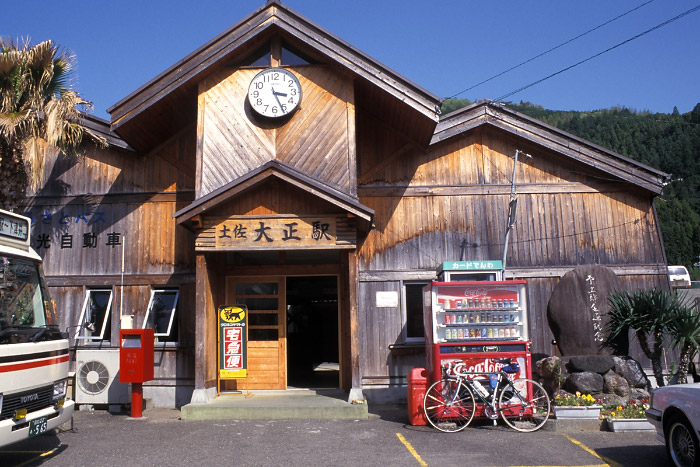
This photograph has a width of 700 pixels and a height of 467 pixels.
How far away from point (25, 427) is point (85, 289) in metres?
6.91

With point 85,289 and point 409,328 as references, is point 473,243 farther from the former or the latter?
point 85,289

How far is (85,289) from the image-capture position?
13438 millimetres

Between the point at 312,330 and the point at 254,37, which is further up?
the point at 254,37

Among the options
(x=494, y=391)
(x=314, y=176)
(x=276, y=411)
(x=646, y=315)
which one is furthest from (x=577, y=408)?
(x=314, y=176)

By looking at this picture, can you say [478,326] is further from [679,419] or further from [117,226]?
[117,226]

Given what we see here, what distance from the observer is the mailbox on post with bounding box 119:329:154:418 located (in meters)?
11.2

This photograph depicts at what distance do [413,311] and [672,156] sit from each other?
64326 mm

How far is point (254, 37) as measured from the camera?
12125mm

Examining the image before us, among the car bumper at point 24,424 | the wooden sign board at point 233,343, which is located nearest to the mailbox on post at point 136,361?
the wooden sign board at point 233,343

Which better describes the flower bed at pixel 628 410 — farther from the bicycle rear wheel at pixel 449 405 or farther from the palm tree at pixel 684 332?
the bicycle rear wheel at pixel 449 405

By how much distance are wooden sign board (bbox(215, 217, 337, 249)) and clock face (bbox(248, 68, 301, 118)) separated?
2403mm

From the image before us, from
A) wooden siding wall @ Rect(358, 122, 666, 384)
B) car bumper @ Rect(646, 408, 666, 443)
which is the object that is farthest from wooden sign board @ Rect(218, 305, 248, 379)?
car bumper @ Rect(646, 408, 666, 443)

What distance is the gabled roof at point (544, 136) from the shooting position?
13.2 meters

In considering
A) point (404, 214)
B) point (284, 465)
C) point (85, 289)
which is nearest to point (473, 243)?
point (404, 214)
